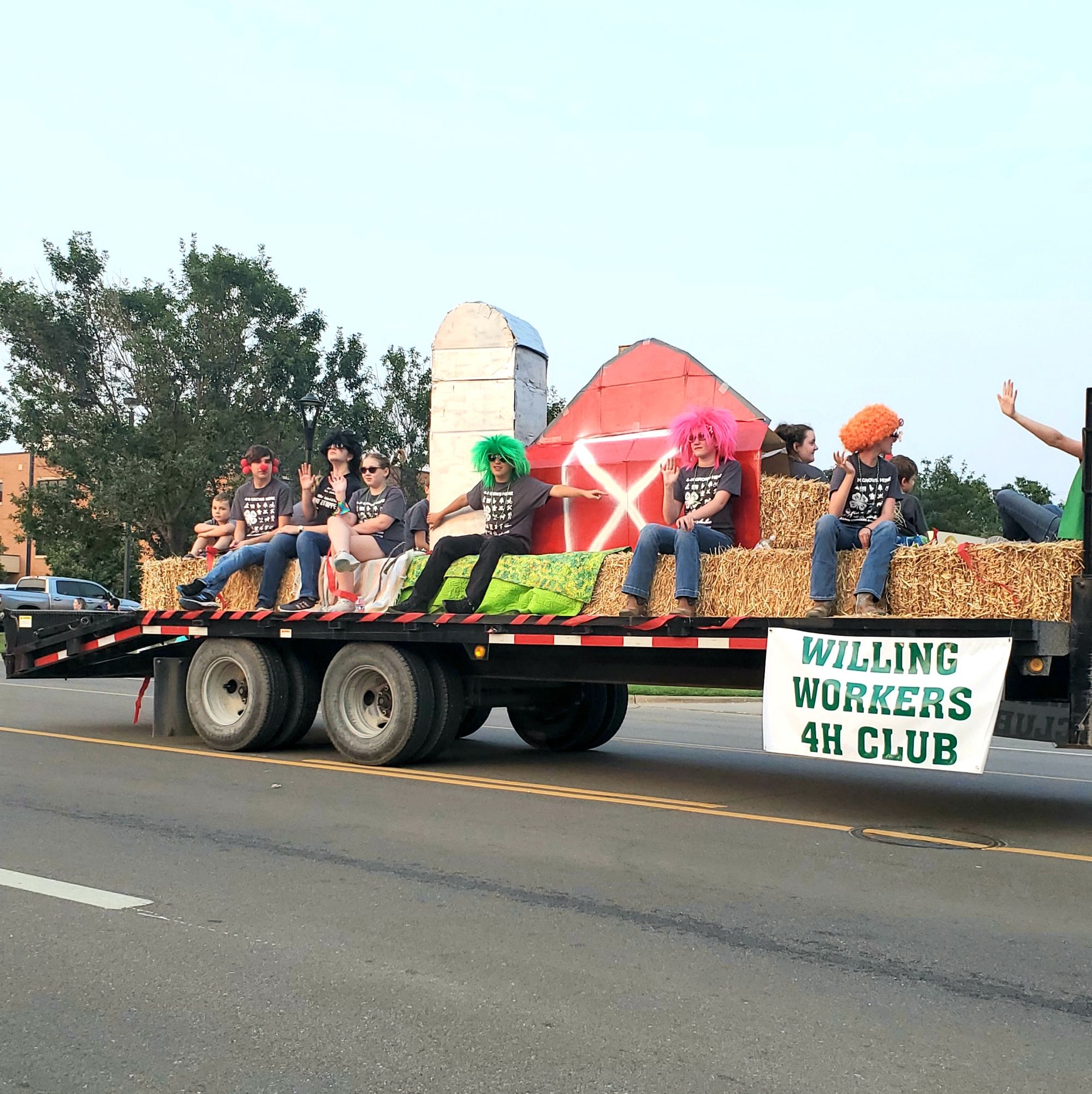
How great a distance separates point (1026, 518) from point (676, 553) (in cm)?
220

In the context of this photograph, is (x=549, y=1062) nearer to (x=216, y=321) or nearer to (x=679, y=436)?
(x=679, y=436)

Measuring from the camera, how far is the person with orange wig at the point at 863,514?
7.61m

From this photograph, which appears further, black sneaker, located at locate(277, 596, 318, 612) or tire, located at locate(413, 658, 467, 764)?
black sneaker, located at locate(277, 596, 318, 612)

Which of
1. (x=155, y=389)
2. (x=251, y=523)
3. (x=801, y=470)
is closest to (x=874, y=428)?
(x=801, y=470)

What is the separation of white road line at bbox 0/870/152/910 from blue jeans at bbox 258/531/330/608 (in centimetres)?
485

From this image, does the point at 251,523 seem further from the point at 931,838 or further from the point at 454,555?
the point at 931,838

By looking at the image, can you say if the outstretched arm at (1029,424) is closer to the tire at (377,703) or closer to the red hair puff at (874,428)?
the red hair puff at (874,428)

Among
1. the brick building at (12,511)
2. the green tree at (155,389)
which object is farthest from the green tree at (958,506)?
the brick building at (12,511)

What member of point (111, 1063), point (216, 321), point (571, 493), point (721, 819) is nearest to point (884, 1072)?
point (111, 1063)

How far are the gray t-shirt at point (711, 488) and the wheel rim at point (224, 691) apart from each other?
4458 millimetres

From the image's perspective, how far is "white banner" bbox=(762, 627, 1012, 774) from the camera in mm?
7293

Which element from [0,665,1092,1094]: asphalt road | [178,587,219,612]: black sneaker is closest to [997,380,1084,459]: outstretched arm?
[0,665,1092,1094]: asphalt road

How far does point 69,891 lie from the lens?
228 inches

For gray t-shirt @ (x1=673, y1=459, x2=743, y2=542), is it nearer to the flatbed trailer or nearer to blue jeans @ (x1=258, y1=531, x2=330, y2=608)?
the flatbed trailer
